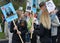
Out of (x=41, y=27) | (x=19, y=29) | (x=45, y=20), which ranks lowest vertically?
(x=19, y=29)

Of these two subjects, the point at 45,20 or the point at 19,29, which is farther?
the point at 19,29

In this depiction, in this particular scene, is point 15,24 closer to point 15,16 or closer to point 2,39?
point 15,16

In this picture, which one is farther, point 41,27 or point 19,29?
point 19,29

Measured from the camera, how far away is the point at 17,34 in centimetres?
860

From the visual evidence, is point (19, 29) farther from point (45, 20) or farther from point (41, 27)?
point (45, 20)

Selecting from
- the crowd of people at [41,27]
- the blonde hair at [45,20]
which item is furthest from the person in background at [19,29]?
the blonde hair at [45,20]

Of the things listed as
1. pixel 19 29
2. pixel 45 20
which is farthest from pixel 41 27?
pixel 19 29

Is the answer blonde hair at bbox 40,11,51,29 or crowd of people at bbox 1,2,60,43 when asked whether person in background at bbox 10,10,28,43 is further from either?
blonde hair at bbox 40,11,51,29

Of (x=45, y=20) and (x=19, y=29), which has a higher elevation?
(x=45, y=20)

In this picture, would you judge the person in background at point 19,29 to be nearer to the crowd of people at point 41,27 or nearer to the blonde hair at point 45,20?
the crowd of people at point 41,27

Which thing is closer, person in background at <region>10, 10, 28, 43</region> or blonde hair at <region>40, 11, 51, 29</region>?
blonde hair at <region>40, 11, 51, 29</region>

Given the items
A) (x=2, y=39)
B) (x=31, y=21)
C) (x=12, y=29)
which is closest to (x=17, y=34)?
Result: (x=12, y=29)

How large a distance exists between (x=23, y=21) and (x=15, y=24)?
0.25 meters

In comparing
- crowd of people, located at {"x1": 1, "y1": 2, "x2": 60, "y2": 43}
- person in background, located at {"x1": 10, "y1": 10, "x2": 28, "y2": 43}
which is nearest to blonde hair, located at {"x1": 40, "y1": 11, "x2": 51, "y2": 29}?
crowd of people, located at {"x1": 1, "y1": 2, "x2": 60, "y2": 43}
